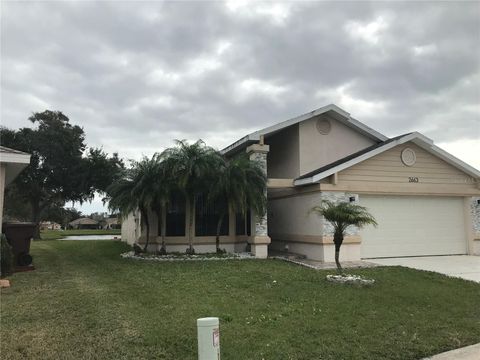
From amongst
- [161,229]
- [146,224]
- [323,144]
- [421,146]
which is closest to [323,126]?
[323,144]

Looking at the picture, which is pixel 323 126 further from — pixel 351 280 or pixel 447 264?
pixel 351 280

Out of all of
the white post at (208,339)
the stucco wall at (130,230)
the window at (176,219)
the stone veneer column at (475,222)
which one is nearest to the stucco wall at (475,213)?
the stone veneer column at (475,222)

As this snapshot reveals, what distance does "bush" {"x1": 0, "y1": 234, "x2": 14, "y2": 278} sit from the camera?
1086cm

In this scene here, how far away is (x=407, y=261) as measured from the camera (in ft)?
47.6

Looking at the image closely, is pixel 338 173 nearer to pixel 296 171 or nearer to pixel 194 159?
pixel 296 171

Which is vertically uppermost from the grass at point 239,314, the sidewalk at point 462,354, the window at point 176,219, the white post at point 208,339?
the window at point 176,219

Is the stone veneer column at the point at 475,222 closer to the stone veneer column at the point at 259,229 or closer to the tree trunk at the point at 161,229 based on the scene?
the stone veneer column at the point at 259,229

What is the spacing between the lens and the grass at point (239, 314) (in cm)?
539

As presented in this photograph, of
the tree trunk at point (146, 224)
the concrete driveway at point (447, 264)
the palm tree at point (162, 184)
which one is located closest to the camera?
the concrete driveway at point (447, 264)

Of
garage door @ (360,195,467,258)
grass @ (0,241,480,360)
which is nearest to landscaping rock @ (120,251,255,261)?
grass @ (0,241,480,360)

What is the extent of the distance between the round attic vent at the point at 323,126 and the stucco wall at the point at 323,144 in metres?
0.12

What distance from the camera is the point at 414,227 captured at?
16.1 metres

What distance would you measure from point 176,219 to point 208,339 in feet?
43.5

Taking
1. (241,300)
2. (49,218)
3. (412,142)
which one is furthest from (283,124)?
(49,218)
